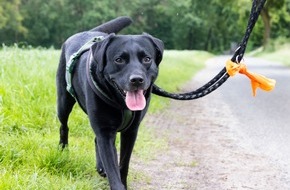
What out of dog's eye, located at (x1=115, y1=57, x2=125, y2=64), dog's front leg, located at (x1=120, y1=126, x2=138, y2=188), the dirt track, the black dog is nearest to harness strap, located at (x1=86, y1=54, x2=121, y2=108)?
the black dog

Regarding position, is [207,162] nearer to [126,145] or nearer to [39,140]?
[126,145]

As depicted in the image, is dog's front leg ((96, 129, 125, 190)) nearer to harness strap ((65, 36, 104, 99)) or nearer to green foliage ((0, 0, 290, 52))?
harness strap ((65, 36, 104, 99))

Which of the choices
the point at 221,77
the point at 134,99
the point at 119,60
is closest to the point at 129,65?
the point at 119,60

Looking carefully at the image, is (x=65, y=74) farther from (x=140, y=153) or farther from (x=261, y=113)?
(x=261, y=113)

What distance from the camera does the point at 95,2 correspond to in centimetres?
6194

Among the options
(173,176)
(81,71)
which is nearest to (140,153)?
(173,176)

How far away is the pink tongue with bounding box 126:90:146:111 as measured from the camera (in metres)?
3.41

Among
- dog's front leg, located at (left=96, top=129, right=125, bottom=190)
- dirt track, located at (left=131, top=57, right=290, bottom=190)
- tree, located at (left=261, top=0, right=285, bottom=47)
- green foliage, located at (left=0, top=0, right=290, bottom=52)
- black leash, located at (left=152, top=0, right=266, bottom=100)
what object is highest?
black leash, located at (left=152, top=0, right=266, bottom=100)

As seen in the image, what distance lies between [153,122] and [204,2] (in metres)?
14.5

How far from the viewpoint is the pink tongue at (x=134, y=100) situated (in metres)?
3.41

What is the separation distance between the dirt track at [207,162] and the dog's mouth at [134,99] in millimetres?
1157

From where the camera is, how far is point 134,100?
11.2 ft

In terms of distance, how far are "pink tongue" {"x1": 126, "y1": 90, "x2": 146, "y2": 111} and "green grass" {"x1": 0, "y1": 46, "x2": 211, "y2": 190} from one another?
81 cm

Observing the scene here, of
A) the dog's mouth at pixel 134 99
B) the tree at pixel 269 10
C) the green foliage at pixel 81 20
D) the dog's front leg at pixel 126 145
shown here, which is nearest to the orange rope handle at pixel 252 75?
the dog's front leg at pixel 126 145
